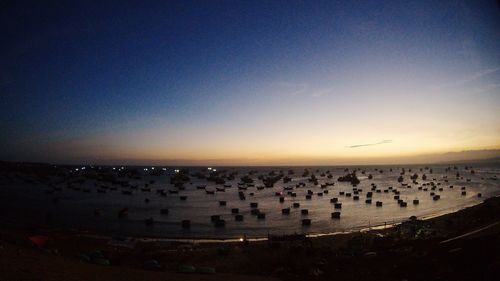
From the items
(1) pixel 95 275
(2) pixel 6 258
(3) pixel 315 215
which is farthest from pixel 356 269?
(3) pixel 315 215

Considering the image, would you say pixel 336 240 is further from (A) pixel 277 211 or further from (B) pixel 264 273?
(A) pixel 277 211

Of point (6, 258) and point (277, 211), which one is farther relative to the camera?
point (277, 211)

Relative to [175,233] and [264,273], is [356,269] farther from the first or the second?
[175,233]

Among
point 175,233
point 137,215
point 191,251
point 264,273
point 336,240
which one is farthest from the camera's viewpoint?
point 137,215

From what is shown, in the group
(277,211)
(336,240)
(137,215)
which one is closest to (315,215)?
(277,211)

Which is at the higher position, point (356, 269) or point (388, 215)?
point (356, 269)

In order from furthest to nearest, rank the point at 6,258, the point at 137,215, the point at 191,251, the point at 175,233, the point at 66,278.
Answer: the point at 137,215 → the point at 175,233 → the point at 191,251 → the point at 6,258 → the point at 66,278
